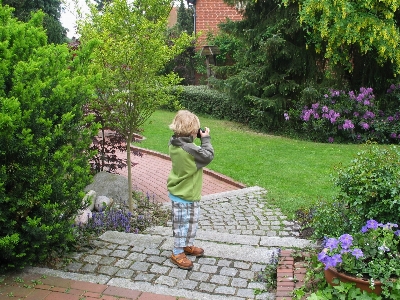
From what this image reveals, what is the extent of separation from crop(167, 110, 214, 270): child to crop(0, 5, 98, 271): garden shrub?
0.82 metres

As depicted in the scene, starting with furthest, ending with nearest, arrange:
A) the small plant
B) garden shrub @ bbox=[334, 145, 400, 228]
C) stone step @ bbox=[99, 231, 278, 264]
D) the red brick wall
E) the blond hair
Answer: the red brick wall, the small plant, stone step @ bbox=[99, 231, 278, 264], the blond hair, garden shrub @ bbox=[334, 145, 400, 228]

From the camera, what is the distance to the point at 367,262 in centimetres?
325

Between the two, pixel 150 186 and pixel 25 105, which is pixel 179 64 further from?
pixel 25 105

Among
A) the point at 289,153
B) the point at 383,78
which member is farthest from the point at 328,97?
the point at 289,153

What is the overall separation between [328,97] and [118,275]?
1028cm

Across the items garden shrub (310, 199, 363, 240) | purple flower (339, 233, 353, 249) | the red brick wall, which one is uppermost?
the red brick wall

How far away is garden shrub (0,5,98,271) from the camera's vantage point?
11.7ft

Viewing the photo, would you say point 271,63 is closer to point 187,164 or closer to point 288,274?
point 187,164

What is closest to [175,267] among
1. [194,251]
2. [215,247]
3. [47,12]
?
[194,251]

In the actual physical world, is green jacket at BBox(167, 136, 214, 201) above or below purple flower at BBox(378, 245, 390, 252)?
above

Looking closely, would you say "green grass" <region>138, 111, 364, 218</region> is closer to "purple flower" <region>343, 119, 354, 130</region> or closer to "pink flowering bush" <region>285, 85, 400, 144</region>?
"purple flower" <region>343, 119, 354, 130</region>

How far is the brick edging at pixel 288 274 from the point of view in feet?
11.1

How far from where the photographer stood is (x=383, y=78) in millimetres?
13227

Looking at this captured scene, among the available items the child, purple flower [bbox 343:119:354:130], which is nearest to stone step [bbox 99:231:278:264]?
the child
